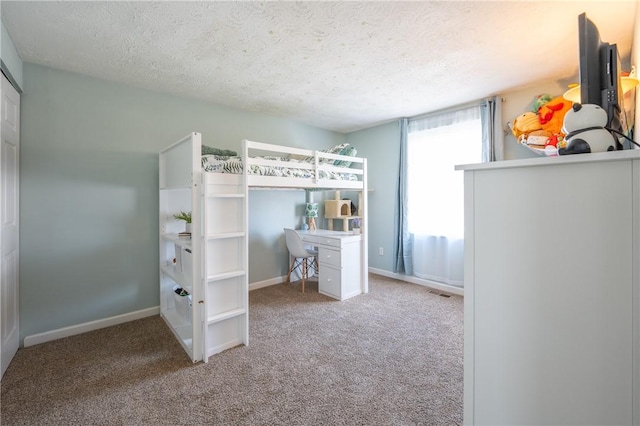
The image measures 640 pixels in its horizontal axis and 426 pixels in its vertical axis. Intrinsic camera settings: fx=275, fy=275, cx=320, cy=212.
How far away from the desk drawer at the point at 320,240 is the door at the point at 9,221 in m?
2.67

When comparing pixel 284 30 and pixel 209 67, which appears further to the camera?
pixel 209 67

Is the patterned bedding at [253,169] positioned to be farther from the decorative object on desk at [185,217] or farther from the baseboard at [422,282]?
the baseboard at [422,282]

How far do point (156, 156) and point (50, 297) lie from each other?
5.03 ft

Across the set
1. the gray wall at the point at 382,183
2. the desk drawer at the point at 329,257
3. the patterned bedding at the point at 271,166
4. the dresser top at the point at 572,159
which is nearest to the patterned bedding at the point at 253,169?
the patterned bedding at the point at 271,166

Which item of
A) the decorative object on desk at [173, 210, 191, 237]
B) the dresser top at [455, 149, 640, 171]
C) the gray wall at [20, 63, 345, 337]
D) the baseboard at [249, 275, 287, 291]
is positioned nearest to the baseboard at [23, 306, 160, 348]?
the gray wall at [20, 63, 345, 337]

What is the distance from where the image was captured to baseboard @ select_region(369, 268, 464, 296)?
3495 millimetres

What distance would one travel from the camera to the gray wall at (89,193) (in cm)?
229

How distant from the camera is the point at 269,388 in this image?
174 centimetres

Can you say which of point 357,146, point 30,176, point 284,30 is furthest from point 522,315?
point 357,146

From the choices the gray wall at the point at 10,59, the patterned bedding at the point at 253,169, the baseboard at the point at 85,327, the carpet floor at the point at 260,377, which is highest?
the gray wall at the point at 10,59

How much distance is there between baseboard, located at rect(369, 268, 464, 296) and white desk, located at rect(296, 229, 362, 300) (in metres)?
0.86

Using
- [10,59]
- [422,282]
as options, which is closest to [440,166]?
[422,282]

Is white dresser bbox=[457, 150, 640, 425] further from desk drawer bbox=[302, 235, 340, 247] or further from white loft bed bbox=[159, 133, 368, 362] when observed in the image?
desk drawer bbox=[302, 235, 340, 247]

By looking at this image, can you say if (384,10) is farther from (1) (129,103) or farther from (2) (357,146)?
(2) (357,146)
